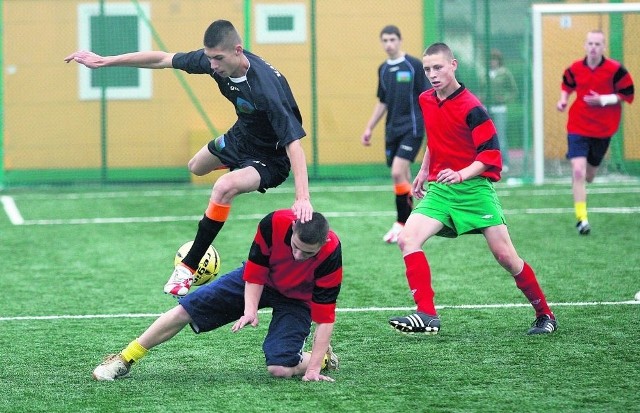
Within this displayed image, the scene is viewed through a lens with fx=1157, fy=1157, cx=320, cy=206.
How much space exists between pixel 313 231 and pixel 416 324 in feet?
3.91

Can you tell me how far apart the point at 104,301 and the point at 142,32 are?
9936 millimetres

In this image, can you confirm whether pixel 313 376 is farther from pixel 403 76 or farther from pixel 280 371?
pixel 403 76

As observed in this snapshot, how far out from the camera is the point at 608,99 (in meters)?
12.0

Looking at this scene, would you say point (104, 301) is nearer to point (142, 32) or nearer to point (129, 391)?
point (129, 391)

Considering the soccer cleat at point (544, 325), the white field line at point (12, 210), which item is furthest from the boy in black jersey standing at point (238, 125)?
the white field line at point (12, 210)

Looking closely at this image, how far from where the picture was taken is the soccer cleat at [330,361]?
6.40 m

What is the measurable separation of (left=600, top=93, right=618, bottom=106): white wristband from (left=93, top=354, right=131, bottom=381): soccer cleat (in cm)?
716

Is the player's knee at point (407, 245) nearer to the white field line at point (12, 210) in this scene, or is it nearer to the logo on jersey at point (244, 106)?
the logo on jersey at point (244, 106)

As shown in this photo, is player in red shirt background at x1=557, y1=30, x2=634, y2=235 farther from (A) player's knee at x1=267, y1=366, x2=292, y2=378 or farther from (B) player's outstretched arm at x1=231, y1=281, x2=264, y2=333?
(B) player's outstretched arm at x1=231, y1=281, x2=264, y2=333

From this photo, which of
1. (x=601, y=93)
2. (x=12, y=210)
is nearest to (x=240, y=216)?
(x=12, y=210)

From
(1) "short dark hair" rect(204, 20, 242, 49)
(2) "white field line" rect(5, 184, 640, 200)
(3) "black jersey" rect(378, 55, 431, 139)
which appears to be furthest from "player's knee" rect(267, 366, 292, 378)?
(2) "white field line" rect(5, 184, 640, 200)

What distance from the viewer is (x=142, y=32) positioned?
1809 cm

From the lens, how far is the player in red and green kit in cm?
709

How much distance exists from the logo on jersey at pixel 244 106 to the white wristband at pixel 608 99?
5.68 metres
